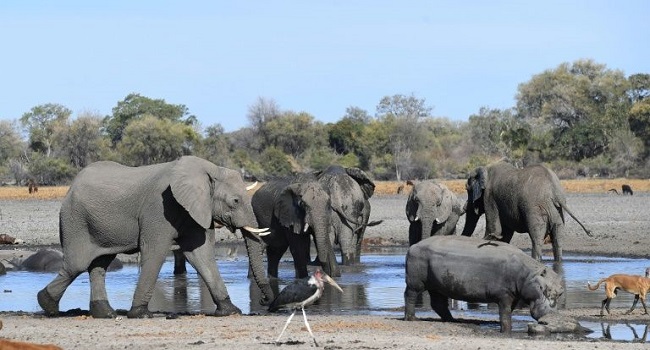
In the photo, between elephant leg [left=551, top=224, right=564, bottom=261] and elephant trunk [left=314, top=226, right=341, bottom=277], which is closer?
elephant trunk [left=314, top=226, right=341, bottom=277]

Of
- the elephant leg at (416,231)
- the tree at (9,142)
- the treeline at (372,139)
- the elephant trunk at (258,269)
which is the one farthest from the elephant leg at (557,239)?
the tree at (9,142)

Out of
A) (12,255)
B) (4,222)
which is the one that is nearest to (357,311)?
(12,255)

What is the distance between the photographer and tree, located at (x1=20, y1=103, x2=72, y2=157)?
350 feet

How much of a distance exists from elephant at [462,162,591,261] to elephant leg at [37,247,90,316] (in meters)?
9.47

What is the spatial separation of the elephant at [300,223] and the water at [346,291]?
0.57 metres

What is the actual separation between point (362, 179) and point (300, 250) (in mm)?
4986

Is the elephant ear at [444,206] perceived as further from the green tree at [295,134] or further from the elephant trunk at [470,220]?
the green tree at [295,134]

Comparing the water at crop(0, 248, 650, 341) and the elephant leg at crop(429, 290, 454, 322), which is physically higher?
the elephant leg at crop(429, 290, 454, 322)

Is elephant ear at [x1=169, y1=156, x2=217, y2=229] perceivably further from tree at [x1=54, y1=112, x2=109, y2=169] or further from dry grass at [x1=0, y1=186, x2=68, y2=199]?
tree at [x1=54, y1=112, x2=109, y2=169]

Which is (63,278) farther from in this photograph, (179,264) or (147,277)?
(179,264)

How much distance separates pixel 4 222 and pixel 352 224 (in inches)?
788

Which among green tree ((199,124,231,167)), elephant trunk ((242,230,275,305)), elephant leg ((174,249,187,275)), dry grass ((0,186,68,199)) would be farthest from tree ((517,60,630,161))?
elephant trunk ((242,230,275,305))

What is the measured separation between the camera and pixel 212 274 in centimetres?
1758

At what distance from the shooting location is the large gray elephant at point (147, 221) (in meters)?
17.3
